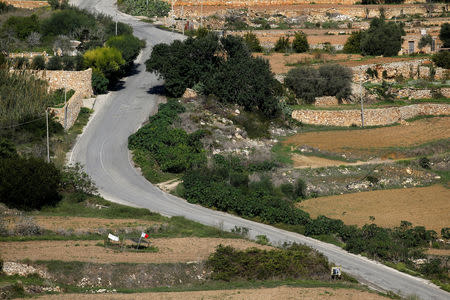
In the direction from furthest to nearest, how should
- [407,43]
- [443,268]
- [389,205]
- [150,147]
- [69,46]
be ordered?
1. [407,43]
2. [69,46]
3. [150,147]
4. [389,205]
5. [443,268]

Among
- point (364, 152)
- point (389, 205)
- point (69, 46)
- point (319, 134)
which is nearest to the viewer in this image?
point (389, 205)

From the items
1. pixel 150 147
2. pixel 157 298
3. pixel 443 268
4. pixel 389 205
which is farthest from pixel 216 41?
pixel 157 298

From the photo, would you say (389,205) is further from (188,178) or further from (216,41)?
(216,41)

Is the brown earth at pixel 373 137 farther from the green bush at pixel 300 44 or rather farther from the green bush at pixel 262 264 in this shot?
the green bush at pixel 262 264

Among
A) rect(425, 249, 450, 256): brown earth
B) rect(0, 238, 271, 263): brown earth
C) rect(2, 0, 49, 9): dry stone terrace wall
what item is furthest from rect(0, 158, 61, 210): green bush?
rect(2, 0, 49, 9): dry stone terrace wall

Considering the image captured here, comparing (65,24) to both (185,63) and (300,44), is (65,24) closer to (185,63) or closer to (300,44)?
(185,63)
